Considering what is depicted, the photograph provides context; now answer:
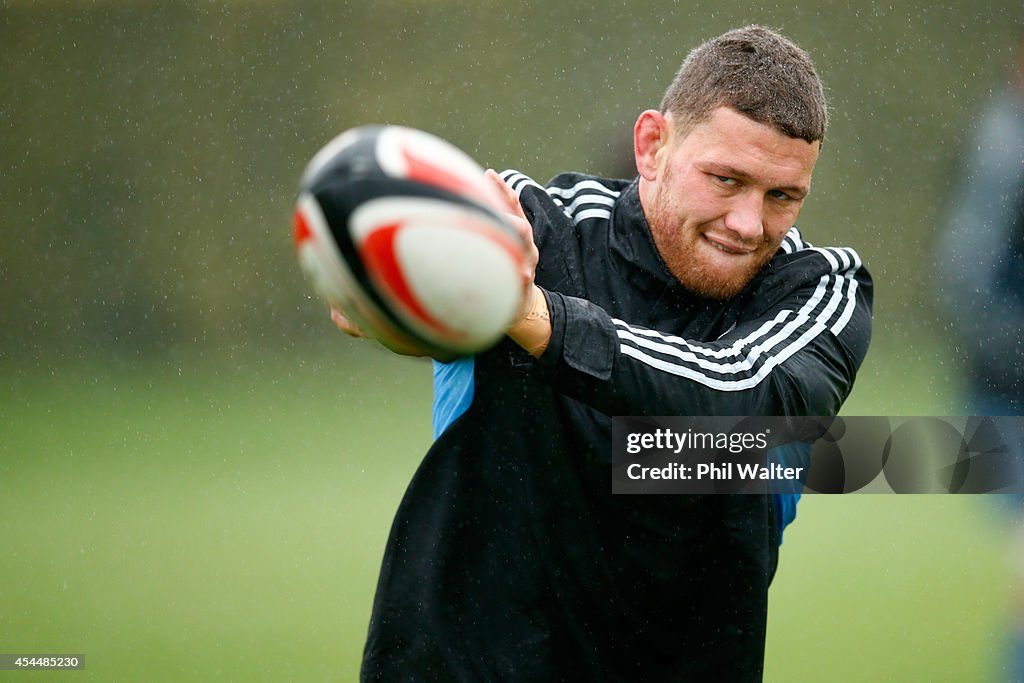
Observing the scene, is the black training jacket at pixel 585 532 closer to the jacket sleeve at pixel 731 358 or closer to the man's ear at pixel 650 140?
the jacket sleeve at pixel 731 358

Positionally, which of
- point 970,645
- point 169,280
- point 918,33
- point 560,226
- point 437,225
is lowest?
point 970,645

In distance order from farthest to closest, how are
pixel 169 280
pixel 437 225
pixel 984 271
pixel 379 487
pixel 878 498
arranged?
pixel 169 280 < pixel 379 487 < pixel 878 498 < pixel 984 271 < pixel 437 225

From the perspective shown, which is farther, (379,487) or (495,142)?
(495,142)

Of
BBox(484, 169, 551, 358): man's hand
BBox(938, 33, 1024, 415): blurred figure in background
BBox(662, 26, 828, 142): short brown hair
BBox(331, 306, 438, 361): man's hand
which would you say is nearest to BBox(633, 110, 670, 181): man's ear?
BBox(662, 26, 828, 142): short brown hair

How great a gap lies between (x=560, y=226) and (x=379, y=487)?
388cm

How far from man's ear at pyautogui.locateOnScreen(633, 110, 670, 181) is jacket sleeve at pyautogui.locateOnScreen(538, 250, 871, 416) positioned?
319 mm

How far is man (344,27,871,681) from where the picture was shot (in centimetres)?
181

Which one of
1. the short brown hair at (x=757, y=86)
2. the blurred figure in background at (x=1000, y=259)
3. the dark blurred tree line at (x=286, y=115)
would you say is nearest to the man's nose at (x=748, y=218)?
the short brown hair at (x=757, y=86)

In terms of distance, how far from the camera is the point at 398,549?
6.04ft

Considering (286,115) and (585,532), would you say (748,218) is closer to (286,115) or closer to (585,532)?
(585,532)

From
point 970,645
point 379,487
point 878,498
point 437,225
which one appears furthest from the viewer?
point 379,487

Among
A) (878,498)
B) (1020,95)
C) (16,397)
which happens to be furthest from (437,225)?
(16,397)

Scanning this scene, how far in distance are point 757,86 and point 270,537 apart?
11.6 ft

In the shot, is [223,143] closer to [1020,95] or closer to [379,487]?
[379,487]
